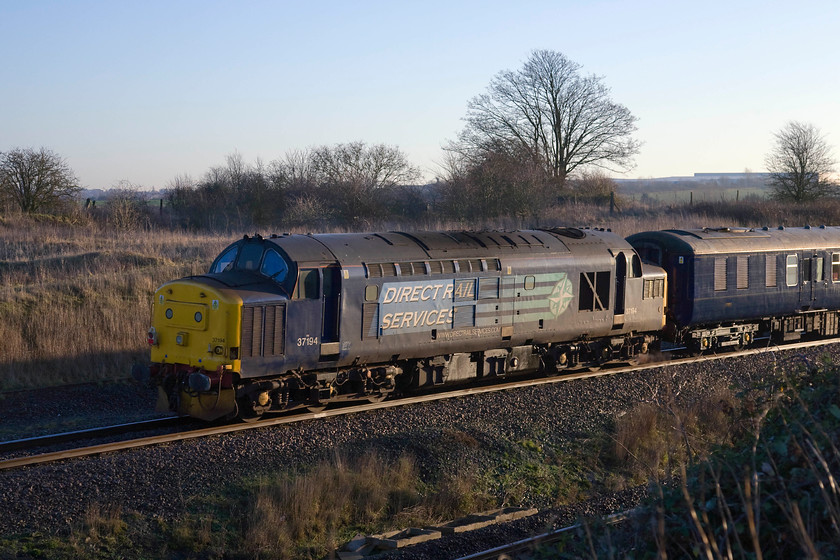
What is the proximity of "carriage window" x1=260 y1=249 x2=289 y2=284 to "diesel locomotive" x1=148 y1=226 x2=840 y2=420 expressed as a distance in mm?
30

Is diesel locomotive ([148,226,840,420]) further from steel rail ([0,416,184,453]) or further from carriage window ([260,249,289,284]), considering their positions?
steel rail ([0,416,184,453])

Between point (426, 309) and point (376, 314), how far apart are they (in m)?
1.08

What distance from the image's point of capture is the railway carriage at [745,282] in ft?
64.0

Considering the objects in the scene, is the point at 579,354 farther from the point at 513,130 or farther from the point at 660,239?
the point at 513,130

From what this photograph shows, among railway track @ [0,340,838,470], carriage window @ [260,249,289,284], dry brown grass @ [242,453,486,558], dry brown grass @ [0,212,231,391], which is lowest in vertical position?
dry brown grass @ [242,453,486,558]

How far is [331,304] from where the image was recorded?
13109mm

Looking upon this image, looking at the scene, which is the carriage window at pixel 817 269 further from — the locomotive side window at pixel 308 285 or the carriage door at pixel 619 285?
the locomotive side window at pixel 308 285

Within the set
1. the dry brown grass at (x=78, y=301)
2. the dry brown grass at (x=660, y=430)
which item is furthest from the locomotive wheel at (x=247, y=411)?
the dry brown grass at (x=660, y=430)

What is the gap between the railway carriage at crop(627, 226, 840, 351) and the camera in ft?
64.0

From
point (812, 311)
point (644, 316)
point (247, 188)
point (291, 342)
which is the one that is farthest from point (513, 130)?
point (291, 342)

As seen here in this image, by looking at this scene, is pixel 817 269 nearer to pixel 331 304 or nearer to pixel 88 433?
pixel 331 304

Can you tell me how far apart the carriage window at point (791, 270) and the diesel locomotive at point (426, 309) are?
0.76 meters

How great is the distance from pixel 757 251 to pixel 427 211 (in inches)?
845

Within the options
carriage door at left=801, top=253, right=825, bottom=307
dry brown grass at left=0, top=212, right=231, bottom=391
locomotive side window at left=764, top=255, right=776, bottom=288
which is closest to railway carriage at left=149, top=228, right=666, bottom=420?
dry brown grass at left=0, top=212, right=231, bottom=391
